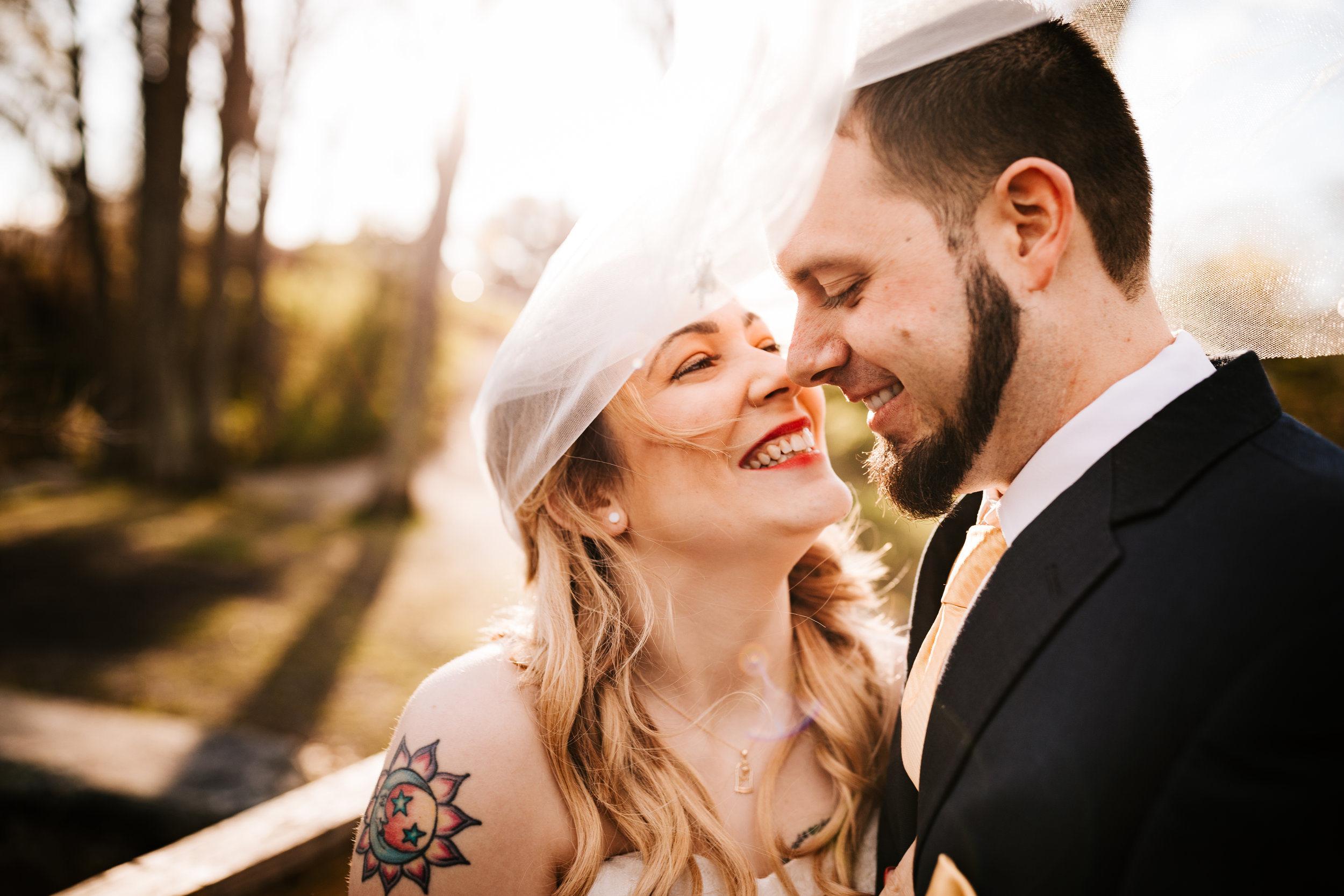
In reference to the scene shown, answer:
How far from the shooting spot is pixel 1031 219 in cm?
158

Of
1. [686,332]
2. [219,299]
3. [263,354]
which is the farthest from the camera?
[263,354]

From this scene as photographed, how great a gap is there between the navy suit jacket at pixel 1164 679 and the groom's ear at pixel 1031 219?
375 mm

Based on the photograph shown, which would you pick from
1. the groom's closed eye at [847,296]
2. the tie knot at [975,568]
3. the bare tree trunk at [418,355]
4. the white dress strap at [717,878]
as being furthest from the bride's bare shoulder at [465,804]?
the bare tree trunk at [418,355]

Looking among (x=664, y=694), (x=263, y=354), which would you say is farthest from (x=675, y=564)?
(x=263, y=354)

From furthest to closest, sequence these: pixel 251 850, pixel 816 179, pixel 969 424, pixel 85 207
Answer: pixel 85 207
pixel 251 850
pixel 969 424
pixel 816 179

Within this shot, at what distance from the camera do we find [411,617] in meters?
8.49

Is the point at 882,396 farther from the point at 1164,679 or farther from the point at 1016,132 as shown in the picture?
the point at 1164,679

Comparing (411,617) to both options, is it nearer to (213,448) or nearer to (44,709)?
(44,709)

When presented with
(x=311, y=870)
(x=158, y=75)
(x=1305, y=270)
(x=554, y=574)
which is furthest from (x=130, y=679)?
(x=158, y=75)

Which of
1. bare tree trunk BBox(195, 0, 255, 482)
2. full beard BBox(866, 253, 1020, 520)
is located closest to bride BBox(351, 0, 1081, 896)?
full beard BBox(866, 253, 1020, 520)

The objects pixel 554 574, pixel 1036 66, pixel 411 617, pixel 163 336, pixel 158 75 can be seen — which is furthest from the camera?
pixel 163 336

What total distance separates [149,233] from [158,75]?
2.32 meters

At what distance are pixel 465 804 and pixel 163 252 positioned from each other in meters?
13.1

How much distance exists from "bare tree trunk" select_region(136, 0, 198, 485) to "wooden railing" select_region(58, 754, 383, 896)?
39.8 feet
